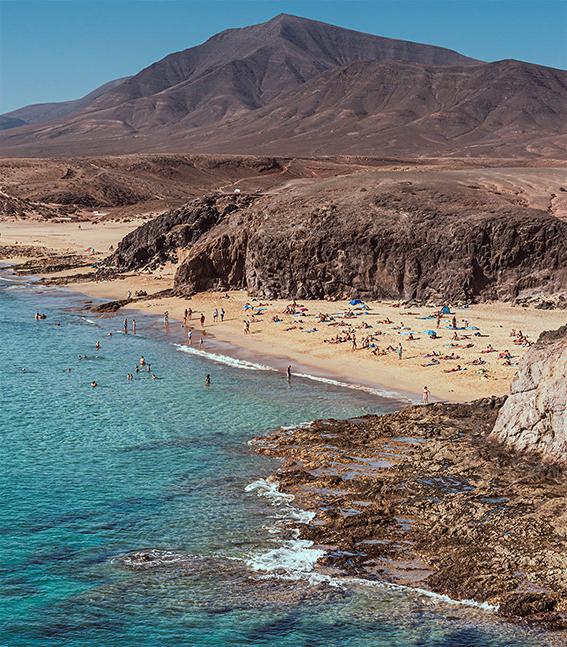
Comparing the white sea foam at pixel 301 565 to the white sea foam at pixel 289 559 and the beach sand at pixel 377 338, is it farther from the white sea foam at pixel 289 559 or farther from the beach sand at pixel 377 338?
the beach sand at pixel 377 338

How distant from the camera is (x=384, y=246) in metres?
64.1

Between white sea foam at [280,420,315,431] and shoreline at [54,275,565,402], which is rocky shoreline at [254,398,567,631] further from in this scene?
shoreline at [54,275,565,402]

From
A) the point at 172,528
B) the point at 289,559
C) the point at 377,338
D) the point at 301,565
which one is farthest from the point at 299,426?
the point at 377,338

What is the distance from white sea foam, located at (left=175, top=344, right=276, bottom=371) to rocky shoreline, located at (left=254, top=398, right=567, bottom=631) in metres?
12.3

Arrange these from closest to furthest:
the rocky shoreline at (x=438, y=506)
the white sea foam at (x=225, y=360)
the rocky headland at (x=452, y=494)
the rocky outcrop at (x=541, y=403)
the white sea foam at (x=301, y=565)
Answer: the white sea foam at (x=301, y=565)
the rocky shoreline at (x=438, y=506)
the rocky headland at (x=452, y=494)
the rocky outcrop at (x=541, y=403)
the white sea foam at (x=225, y=360)

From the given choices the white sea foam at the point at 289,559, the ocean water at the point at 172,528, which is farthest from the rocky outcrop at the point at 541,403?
the white sea foam at the point at 289,559

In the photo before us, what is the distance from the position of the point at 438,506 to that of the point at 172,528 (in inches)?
311

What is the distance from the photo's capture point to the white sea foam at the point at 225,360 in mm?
47250

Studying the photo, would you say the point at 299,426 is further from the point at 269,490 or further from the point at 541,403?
the point at 541,403

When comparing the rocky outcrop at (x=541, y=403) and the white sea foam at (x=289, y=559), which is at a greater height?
the rocky outcrop at (x=541, y=403)

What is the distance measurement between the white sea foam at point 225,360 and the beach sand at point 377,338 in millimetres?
707

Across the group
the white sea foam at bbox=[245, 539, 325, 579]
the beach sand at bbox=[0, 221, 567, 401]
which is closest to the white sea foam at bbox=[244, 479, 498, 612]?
the white sea foam at bbox=[245, 539, 325, 579]

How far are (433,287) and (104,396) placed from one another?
27883 mm

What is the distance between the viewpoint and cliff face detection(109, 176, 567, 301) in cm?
6138
